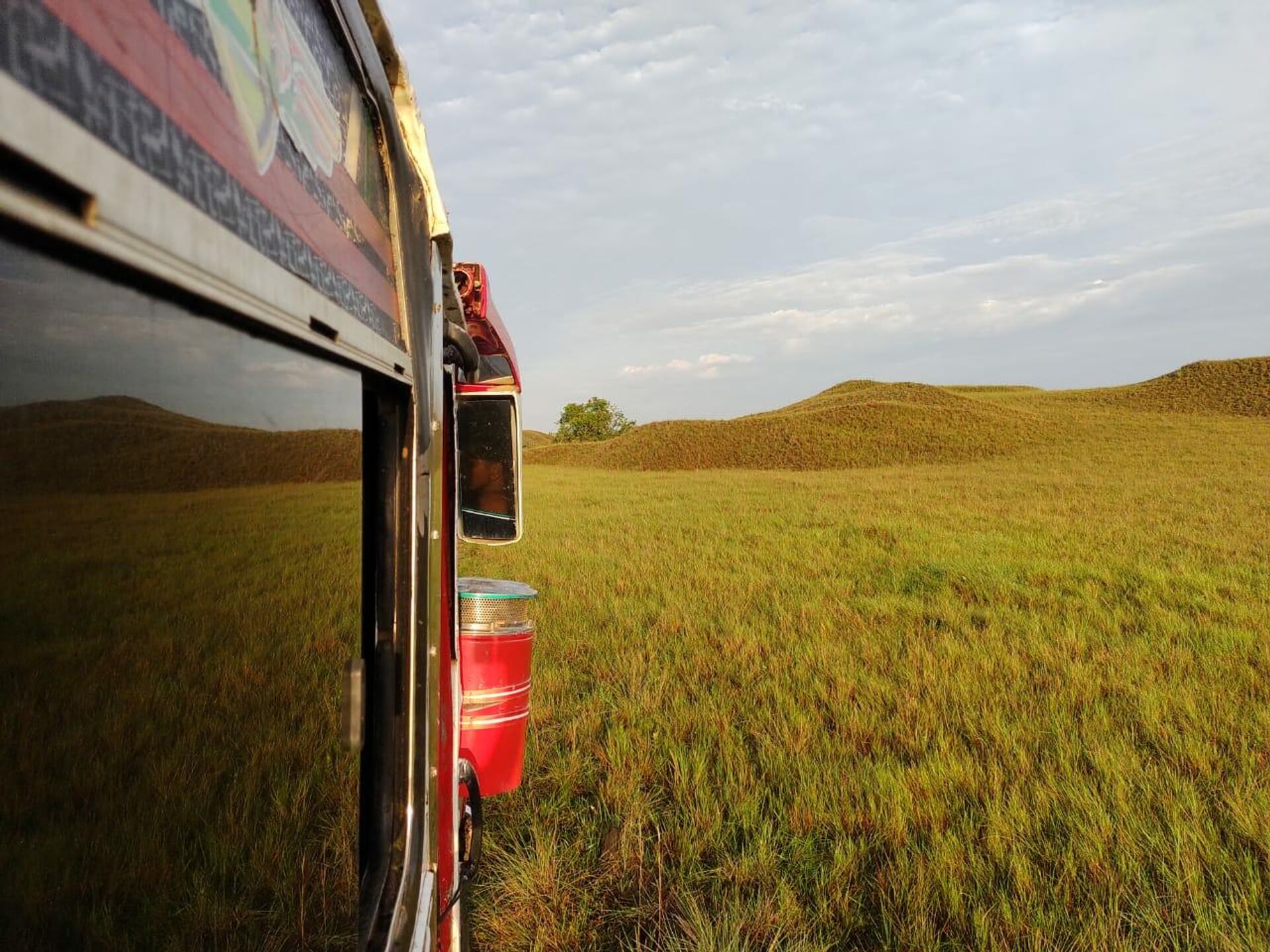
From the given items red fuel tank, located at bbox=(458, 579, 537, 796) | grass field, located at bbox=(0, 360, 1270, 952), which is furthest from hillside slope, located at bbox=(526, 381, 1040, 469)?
red fuel tank, located at bbox=(458, 579, 537, 796)

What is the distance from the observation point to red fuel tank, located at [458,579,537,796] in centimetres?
231

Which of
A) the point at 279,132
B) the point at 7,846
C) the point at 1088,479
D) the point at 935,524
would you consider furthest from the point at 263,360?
the point at 1088,479

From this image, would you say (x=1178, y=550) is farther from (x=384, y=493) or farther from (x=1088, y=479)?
(x=1088, y=479)

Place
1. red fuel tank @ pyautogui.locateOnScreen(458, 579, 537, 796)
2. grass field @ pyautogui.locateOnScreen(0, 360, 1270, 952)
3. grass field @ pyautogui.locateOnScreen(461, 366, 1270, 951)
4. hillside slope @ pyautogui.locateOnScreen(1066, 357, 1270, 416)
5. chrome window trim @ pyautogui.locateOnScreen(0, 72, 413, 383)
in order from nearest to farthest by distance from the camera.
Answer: chrome window trim @ pyautogui.locateOnScreen(0, 72, 413, 383), grass field @ pyautogui.locateOnScreen(0, 360, 1270, 952), grass field @ pyautogui.locateOnScreen(461, 366, 1270, 951), red fuel tank @ pyautogui.locateOnScreen(458, 579, 537, 796), hillside slope @ pyautogui.locateOnScreen(1066, 357, 1270, 416)

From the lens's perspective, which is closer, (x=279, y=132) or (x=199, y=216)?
(x=199, y=216)

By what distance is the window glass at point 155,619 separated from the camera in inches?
21.8

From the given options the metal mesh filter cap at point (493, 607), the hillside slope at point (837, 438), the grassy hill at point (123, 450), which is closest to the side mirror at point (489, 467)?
the metal mesh filter cap at point (493, 607)

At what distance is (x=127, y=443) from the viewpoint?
2.14ft

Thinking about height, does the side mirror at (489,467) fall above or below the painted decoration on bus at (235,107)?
below

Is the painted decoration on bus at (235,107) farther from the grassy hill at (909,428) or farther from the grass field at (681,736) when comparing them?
the grassy hill at (909,428)

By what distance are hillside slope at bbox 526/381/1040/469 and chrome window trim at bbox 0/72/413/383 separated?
29.3m

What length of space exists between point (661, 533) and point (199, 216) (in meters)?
9.88

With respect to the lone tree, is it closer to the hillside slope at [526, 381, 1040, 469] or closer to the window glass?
the hillside slope at [526, 381, 1040, 469]

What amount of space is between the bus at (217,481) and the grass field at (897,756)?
1.06 m
